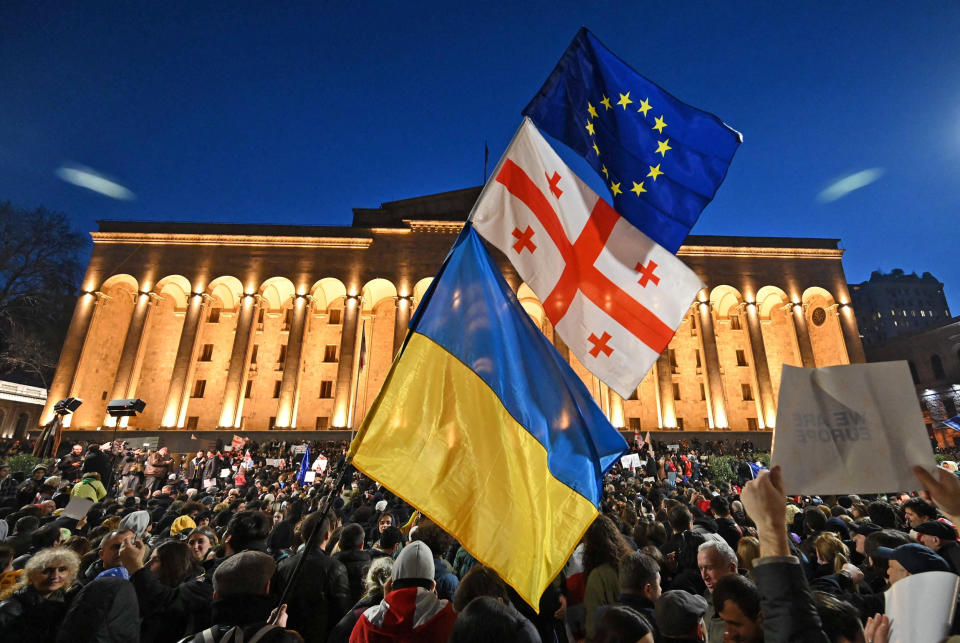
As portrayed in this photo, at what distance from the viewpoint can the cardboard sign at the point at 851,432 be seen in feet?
6.77

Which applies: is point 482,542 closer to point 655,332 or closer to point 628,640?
point 628,640

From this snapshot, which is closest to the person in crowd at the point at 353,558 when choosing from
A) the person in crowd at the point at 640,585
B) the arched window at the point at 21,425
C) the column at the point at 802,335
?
the person in crowd at the point at 640,585

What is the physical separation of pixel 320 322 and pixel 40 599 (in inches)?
1396

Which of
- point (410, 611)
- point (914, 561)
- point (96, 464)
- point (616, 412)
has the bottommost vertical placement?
point (410, 611)


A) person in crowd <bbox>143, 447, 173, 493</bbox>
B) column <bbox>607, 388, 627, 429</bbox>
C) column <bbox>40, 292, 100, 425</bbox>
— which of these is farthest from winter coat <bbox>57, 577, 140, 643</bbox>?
column <bbox>40, 292, 100, 425</bbox>

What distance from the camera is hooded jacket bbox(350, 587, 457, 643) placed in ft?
9.47

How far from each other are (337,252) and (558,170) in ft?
107

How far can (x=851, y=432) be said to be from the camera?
7.02 feet

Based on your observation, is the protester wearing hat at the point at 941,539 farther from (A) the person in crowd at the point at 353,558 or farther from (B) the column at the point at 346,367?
(B) the column at the point at 346,367

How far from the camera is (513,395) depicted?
3.40 meters

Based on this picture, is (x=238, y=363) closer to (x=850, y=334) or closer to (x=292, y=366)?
(x=292, y=366)

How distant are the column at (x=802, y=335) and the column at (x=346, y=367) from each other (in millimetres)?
29104

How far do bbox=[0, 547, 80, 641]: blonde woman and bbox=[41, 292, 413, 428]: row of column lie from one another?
27.4 meters

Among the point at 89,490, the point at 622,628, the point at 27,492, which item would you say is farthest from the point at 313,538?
the point at 27,492
